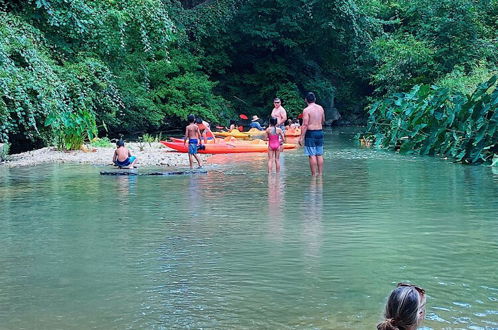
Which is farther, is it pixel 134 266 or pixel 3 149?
pixel 3 149

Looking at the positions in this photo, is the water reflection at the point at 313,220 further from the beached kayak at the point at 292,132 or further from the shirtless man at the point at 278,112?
the beached kayak at the point at 292,132

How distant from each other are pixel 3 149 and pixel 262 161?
22.1ft

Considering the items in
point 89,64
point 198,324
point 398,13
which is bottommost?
point 198,324

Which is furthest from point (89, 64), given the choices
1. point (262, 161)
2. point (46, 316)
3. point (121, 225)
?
point (46, 316)

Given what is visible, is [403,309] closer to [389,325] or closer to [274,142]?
[389,325]

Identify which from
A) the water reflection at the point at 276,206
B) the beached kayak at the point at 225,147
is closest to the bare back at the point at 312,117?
the water reflection at the point at 276,206

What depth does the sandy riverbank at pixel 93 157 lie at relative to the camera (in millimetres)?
18953

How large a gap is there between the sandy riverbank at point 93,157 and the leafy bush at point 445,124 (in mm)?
6214

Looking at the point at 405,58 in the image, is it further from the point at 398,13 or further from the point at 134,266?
the point at 134,266

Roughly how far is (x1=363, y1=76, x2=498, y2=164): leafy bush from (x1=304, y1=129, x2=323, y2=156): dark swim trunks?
174 inches

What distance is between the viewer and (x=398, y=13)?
43.8m

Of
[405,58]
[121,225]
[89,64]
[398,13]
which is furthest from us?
[398,13]

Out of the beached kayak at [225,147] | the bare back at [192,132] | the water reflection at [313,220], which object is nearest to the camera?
the water reflection at [313,220]

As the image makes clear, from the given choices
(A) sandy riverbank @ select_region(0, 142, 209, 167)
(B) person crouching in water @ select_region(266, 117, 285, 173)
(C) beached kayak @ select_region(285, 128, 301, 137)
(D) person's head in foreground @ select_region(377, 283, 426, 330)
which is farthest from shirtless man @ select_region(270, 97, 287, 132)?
(D) person's head in foreground @ select_region(377, 283, 426, 330)
